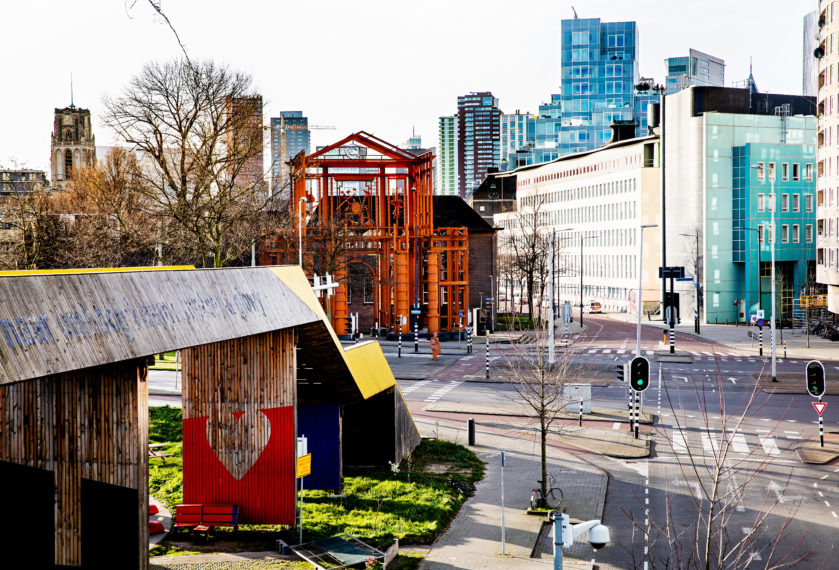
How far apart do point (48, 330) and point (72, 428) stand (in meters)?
3.41

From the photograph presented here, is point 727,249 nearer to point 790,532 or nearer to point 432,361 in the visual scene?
point 432,361

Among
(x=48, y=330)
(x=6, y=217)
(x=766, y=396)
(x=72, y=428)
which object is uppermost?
(x=6, y=217)

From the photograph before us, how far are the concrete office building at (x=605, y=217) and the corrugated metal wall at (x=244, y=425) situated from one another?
7748 cm

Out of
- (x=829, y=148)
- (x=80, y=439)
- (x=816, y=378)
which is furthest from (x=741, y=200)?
(x=80, y=439)

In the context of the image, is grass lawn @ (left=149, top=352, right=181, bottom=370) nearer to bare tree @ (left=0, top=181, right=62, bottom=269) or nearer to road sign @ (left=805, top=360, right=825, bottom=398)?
bare tree @ (left=0, top=181, right=62, bottom=269)

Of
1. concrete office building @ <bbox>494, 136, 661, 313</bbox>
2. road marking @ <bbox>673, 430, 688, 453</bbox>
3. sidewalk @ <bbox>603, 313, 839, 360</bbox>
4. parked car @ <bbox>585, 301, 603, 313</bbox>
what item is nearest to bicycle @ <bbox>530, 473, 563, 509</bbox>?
road marking @ <bbox>673, 430, 688, 453</bbox>

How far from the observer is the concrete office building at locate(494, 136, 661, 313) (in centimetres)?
10694

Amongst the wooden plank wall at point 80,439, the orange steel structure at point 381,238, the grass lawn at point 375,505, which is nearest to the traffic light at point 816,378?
the grass lawn at point 375,505

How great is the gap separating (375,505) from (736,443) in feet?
44.5

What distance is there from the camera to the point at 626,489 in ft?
78.0

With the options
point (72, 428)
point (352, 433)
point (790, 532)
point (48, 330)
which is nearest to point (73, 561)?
point (72, 428)

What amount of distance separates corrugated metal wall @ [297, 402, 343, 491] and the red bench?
3.62m

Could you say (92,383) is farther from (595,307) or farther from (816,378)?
(595,307)

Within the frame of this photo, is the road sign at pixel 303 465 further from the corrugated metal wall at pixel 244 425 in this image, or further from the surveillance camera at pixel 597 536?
the surveillance camera at pixel 597 536
